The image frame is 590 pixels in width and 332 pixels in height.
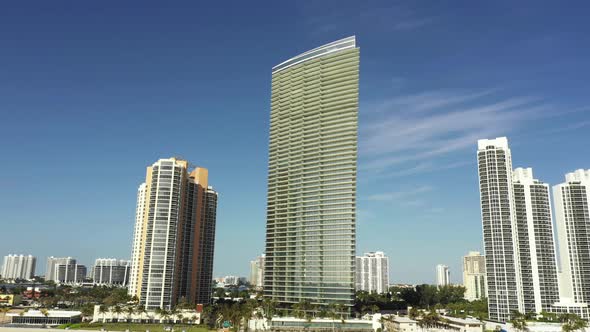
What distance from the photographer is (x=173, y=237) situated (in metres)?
143

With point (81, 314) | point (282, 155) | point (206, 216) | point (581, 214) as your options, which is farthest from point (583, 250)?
point (81, 314)

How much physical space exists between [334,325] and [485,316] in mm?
63215

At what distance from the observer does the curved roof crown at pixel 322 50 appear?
144750 millimetres

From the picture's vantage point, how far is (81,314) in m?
141

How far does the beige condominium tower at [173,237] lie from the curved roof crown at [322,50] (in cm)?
5139

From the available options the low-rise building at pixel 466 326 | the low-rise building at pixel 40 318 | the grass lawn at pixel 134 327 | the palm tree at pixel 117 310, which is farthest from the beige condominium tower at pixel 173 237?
the low-rise building at pixel 466 326

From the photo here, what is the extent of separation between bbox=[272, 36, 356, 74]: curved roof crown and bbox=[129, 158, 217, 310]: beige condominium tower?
51393mm

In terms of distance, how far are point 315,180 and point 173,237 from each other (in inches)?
1945

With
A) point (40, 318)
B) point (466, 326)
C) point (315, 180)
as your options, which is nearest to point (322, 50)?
point (315, 180)

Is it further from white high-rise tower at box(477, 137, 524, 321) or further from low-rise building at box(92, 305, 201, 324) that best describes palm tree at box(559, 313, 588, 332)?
low-rise building at box(92, 305, 201, 324)

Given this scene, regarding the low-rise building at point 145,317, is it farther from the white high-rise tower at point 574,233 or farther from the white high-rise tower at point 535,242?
the white high-rise tower at point 574,233

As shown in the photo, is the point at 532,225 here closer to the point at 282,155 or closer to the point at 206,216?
the point at 282,155

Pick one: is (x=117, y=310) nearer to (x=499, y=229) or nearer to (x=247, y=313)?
(x=247, y=313)

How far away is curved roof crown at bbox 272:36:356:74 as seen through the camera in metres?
145
